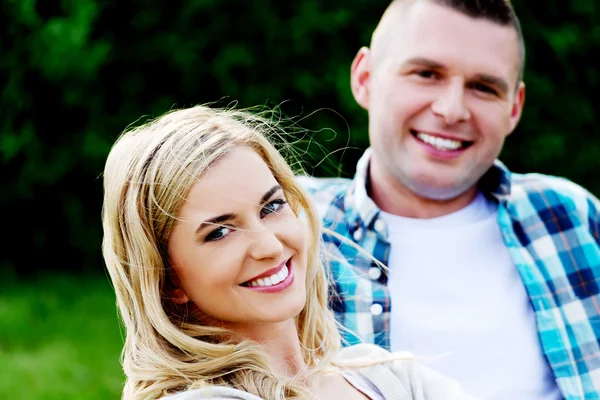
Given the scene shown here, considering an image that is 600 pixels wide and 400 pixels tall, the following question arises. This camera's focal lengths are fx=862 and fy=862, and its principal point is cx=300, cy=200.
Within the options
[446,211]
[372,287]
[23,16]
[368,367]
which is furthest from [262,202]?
[23,16]

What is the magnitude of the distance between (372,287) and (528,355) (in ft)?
1.63

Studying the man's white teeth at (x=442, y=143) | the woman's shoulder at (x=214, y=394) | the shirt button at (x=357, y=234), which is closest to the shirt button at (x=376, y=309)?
the shirt button at (x=357, y=234)

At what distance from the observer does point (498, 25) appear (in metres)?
2.65

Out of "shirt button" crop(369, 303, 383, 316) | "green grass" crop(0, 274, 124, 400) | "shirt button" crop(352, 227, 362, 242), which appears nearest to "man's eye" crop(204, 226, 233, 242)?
"shirt button" crop(369, 303, 383, 316)

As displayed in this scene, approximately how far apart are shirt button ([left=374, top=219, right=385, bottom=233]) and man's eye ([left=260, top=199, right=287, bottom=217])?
0.87 m

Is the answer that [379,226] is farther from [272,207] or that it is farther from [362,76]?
[272,207]

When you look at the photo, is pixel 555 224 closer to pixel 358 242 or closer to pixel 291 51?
pixel 358 242

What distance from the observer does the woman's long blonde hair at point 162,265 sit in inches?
66.9

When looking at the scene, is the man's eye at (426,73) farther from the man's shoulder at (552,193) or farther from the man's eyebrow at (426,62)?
the man's shoulder at (552,193)

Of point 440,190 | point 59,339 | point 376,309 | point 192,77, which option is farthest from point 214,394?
point 192,77

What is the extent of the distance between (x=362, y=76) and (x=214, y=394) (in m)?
1.56

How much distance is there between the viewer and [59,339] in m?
4.59

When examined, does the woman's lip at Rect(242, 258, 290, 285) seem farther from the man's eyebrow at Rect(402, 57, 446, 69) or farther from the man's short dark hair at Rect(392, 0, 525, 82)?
the man's short dark hair at Rect(392, 0, 525, 82)

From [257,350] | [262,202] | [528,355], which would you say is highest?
[262,202]
